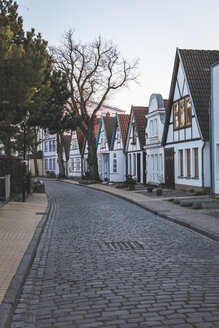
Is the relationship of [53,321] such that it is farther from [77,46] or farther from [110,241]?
[77,46]

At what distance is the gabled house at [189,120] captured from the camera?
23750 mm

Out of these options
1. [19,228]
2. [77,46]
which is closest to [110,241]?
[19,228]

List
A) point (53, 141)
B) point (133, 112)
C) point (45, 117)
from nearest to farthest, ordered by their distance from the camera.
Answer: point (45, 117), point (133, 112), point (53, 141)

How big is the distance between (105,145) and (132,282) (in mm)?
40702

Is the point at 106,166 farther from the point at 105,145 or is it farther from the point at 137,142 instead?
the point at 137,142

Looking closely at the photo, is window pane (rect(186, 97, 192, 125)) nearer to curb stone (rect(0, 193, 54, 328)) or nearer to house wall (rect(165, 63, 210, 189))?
house wall (rect(165, 63, 210, 189))

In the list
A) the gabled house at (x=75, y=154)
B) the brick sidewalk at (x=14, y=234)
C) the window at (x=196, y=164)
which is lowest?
the brick sidewalk at (x=14, y=234)

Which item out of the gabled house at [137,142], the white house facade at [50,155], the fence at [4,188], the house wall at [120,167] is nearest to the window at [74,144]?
the white house facade at [50,155]

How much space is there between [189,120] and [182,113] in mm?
1224

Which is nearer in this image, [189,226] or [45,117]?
[189,226]

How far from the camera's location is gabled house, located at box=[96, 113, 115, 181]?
4618cm

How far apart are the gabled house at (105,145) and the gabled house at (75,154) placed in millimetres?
8881

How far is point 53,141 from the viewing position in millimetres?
68938

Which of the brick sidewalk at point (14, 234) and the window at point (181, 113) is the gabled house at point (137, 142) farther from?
the brick sidewalk at point (14, 234)
